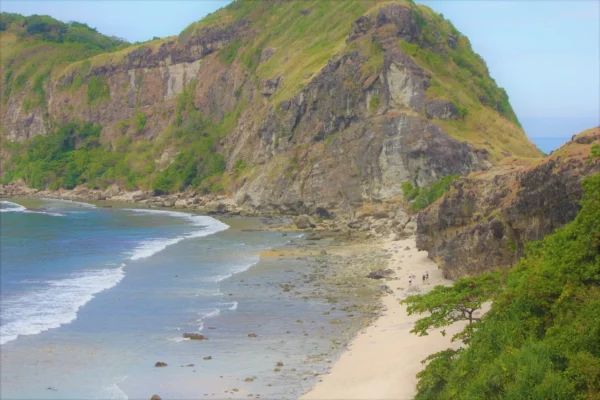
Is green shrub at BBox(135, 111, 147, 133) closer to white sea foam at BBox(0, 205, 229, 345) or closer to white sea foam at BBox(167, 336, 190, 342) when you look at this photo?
white sea foam at BBox(0, 205, 229, 345)

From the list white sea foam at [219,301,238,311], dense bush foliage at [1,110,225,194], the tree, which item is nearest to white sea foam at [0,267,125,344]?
white sea foam at [219,301,238,311]

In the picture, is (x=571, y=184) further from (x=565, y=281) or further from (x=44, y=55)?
(x=44, y=55)

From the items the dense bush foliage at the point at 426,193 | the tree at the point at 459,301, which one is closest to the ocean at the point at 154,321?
the tree at the point at 459,301

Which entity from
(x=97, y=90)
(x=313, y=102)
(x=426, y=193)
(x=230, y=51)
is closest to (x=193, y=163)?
(x=230, y=51)

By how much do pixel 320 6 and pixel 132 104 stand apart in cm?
4253

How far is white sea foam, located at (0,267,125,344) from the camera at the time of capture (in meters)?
32.9

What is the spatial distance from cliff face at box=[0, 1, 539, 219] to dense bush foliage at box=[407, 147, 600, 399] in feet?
191

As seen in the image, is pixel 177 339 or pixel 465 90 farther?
pixel 465 90

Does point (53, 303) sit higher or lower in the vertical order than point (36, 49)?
lower

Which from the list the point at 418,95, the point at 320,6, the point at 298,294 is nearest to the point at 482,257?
the point at 298,294

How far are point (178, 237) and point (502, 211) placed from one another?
125 feet

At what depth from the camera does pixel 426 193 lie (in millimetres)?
69062

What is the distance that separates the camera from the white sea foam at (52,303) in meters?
32.9

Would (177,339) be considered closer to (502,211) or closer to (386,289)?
(386,289)
